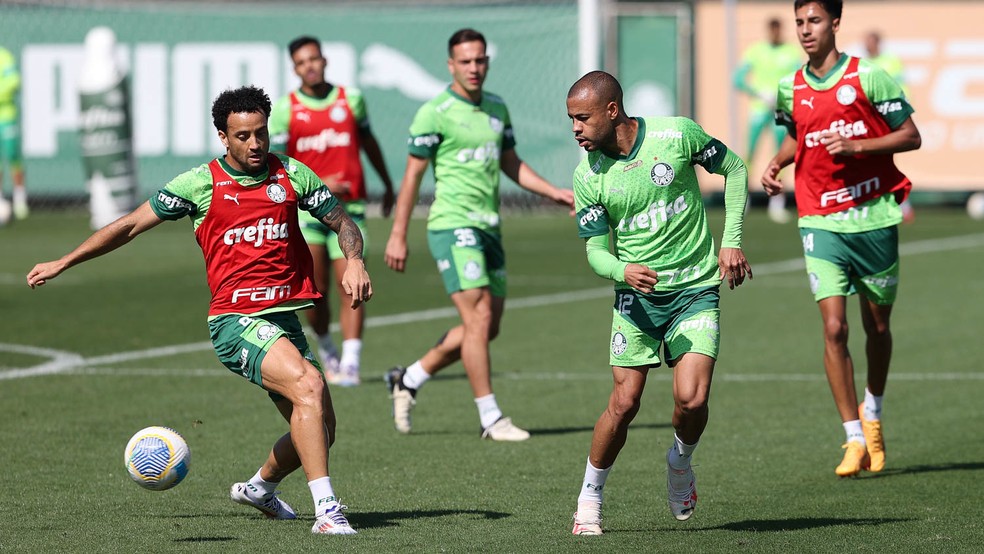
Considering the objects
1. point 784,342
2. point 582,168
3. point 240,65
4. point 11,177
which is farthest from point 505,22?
point 582,168

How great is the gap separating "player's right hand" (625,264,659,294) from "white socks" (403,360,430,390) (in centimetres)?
360

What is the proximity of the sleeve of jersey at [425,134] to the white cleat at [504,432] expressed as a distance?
1.75 meters

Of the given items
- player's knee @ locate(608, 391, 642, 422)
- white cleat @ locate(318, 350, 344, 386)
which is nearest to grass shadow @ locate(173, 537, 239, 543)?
player's knee @ locate(608, 391, 642, 422)

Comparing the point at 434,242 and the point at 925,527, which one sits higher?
the point at 434,242

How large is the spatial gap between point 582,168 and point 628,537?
1.60 metres

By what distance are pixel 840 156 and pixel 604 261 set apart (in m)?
2.39

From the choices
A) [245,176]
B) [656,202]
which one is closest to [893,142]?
[656,202]

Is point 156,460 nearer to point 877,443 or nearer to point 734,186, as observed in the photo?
point 734,186

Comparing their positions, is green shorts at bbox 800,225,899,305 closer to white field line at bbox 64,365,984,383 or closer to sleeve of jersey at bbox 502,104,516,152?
sleeve of jersey at bbox 502,104,516,152

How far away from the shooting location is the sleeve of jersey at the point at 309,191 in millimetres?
7395

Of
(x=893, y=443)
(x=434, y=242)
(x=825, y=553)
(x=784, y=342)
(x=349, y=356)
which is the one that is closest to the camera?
(x=825, y=553)

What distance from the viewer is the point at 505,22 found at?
29.2 metres

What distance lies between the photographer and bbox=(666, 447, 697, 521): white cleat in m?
7.27

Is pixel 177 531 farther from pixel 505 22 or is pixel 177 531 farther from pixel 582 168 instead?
pixel 505 22
